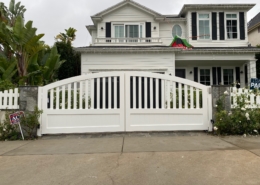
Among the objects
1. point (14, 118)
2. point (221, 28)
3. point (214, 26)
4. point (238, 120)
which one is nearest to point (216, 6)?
point (214, 26)

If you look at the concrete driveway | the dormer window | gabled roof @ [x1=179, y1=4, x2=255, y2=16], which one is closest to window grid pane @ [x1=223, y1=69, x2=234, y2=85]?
the dormer window

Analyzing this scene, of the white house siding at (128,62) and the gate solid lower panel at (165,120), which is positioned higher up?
the white house siding at (128,62)

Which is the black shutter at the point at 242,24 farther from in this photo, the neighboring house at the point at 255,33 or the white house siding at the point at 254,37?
the white house siding at the point at 254,37

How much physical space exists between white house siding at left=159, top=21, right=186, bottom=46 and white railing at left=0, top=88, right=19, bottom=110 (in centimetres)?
1091

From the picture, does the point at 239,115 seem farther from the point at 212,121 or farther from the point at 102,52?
the point at 102,52

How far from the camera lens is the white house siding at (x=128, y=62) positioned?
478 inches

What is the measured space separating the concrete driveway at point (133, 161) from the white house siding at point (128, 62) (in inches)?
273

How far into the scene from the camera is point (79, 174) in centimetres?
343

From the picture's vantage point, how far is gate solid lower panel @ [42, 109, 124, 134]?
6105 millimetres

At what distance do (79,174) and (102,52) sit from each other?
942 centimetres

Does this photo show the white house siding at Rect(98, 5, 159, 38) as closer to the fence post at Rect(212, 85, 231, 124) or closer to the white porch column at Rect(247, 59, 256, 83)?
the white porch column at Rect(247, 59, 256, 83)

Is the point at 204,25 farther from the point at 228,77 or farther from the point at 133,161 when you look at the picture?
the point at 133,161

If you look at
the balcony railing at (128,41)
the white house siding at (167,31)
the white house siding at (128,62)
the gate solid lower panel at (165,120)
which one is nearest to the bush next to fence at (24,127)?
the gate solid lower panel at (165,120)

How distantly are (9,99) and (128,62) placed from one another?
7365 mm
